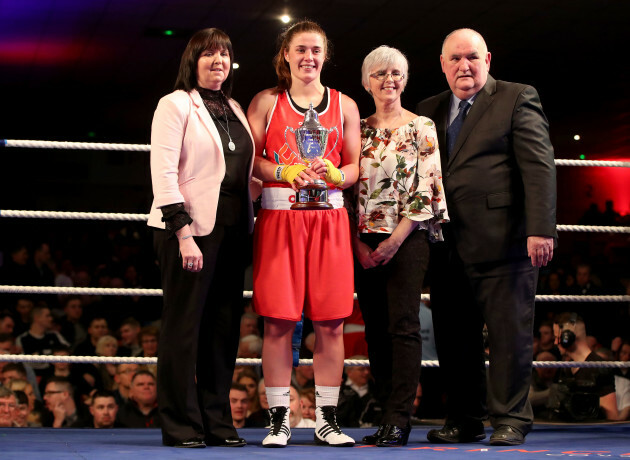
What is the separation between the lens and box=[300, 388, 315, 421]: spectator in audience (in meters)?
4.06

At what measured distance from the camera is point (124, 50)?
8523 millimetres

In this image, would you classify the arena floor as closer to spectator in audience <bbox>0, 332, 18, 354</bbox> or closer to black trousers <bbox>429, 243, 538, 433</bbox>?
black trousers <bbox>429, 243, 538, 433</bbox>

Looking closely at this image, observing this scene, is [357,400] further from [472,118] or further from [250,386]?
[472,118]

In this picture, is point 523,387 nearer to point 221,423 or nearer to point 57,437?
point 221,423

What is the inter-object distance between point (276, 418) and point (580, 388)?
2.11 meters

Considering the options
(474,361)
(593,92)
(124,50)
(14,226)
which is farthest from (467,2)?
(474,361)

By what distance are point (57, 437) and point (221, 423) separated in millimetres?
475

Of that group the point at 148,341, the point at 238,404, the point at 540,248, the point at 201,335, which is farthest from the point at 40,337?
the point at 540,248

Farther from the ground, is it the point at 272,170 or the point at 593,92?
the point at 593,92

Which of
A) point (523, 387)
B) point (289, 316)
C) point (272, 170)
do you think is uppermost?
point (272, 170)

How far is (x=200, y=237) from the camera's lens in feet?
7.06

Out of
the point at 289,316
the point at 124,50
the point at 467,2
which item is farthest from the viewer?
the point at 124,50

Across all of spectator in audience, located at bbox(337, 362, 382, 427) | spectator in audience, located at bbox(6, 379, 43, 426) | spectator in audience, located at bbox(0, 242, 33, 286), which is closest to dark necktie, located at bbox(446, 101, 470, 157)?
spectator in audience, located at bbox(337, 362, 382, 427)

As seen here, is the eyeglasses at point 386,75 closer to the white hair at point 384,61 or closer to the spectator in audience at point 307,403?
the white hair at point 384,61
